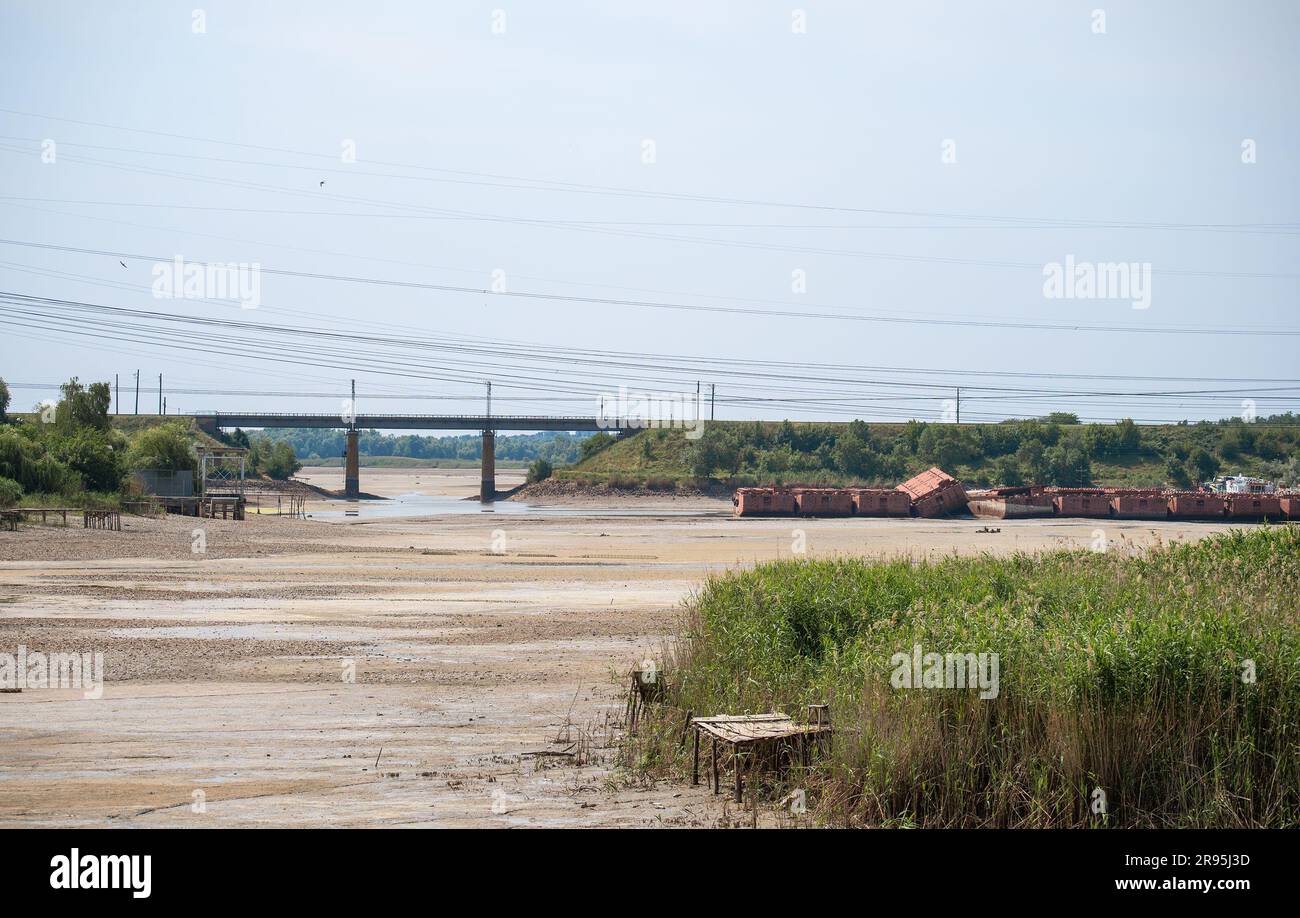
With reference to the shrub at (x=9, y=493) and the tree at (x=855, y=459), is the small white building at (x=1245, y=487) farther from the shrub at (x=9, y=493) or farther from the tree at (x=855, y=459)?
the shrub at (x=9, y=493)

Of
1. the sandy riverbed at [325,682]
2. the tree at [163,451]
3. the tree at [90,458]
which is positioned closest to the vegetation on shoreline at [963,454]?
the tree at [163,451]

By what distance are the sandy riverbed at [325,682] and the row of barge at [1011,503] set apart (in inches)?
1654

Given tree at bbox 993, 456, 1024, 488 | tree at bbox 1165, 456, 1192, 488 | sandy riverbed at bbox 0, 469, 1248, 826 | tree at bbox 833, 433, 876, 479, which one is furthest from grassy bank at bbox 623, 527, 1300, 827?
tree at bbox 1165, 456, 1192, 488

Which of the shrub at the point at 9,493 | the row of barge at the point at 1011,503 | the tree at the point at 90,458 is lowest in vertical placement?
the row of barge at the point at 1011,503

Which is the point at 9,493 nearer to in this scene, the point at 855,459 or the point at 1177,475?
the point at 855,459

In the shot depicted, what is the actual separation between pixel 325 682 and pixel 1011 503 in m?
75.3

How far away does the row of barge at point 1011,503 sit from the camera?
86125 mm

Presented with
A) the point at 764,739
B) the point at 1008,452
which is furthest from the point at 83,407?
the point at 1008,452

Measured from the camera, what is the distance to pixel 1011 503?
88.4 m

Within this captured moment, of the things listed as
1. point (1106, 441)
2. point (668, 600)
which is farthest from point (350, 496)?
point (668, 600)

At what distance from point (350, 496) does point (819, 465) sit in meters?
48.9

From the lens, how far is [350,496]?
404 ft

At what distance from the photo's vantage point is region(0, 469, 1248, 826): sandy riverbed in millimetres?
12938
